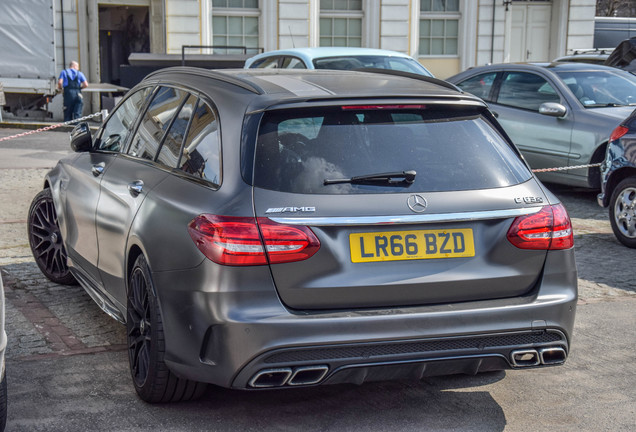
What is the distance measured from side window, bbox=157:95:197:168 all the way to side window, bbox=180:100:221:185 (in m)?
0.07

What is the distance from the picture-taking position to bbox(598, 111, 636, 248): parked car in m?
9.05

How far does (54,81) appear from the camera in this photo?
2336 centimetres

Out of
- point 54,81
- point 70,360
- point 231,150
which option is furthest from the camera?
point 54,81

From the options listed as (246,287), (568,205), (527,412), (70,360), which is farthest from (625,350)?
(568,205)

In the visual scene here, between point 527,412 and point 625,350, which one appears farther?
point 625,350

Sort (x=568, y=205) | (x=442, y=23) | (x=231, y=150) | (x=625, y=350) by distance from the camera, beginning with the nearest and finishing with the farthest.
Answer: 1. (x=231, y=150)
2. (x=625, y=350)
3. (x=568, y=205)
4. (x=442, y=23)

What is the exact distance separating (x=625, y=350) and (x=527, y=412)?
1333 millimetres

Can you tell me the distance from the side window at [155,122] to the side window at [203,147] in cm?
35

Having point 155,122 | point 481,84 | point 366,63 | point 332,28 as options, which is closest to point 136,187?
point 155,122

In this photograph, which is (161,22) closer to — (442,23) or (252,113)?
(442,23)

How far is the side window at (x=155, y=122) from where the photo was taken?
16.8 ft

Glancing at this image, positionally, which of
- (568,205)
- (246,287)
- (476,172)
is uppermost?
(476,172)

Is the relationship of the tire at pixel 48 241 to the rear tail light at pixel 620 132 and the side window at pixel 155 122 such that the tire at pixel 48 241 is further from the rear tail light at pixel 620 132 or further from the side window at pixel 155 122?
the rear tail light at pixel 620 132

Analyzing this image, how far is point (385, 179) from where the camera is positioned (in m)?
4.23
